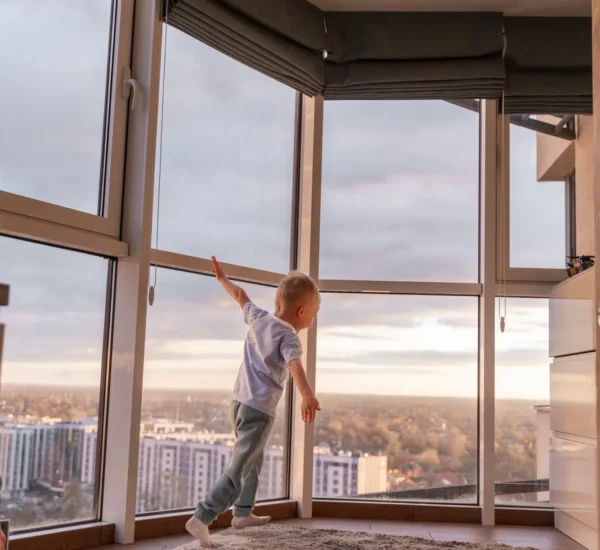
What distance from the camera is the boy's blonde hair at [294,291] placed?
9.05 feet

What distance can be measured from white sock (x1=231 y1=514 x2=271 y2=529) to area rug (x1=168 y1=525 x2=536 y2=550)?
3 centimetres

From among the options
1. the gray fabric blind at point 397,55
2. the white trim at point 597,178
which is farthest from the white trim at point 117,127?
the white trim at point 597,178

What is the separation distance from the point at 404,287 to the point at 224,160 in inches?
40.4

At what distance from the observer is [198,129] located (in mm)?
3098

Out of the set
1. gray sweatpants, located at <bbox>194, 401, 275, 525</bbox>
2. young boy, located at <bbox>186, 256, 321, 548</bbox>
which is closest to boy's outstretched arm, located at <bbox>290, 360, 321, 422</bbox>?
young boy, located at <bbox>186, 256, 321, 548</bbox>

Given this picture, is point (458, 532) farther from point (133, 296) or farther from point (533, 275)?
point (133, 296)

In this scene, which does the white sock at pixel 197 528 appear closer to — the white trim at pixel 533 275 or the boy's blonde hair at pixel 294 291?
the boy's blonde hair at pixel 294 291

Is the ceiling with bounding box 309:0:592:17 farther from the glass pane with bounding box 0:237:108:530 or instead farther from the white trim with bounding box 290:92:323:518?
the glass pane with bounding box 0:237:108:530

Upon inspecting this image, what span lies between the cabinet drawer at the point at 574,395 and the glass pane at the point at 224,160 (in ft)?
4.25

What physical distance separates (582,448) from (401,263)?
116cm

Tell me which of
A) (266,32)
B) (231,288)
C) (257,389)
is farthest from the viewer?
(266,32)

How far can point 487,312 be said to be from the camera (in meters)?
3.45

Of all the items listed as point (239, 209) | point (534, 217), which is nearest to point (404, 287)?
point (534, 217)

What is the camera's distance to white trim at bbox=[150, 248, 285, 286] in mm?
2826
